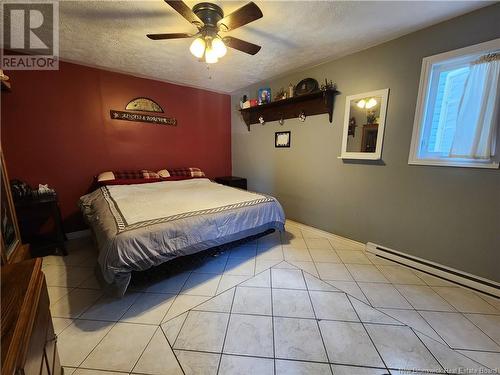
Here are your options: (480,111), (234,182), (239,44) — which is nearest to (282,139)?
(234,182)

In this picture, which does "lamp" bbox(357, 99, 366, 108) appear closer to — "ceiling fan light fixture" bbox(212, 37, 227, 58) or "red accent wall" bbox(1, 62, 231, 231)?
"ceiling fan light fixture" bbox(212, 37, 227, 58)

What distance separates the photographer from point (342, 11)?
179 centimetres

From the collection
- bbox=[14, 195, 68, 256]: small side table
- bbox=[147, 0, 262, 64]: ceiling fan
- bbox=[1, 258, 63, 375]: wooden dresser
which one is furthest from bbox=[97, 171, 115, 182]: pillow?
bbox=[1, 258, 63, 375]: wooden dresser

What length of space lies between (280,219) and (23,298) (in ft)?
7.42

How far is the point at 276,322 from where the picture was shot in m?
1.59

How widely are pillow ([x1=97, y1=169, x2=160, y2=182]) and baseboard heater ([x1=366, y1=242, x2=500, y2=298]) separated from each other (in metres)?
3.36

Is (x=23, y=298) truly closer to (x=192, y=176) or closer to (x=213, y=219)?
(x=213, y=219)

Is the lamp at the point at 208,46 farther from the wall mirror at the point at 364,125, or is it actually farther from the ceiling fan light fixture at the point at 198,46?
the wall mirror at the point at 364,125

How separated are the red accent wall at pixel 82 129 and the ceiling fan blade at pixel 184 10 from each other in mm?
2206

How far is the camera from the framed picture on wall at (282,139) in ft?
11.3

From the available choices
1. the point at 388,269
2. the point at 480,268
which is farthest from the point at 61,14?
the point at 480,268

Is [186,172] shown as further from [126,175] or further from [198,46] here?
[198,46]

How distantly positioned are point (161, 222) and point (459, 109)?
284cm

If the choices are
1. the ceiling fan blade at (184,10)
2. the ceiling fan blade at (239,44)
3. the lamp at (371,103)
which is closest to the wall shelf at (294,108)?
the lamp at (371,103)
